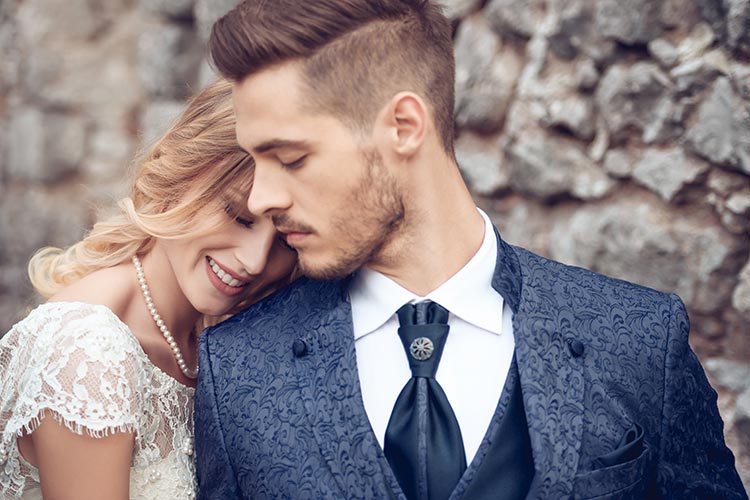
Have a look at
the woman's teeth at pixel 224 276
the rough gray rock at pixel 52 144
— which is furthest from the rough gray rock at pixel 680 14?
the rough gray rock at pixel 52 144

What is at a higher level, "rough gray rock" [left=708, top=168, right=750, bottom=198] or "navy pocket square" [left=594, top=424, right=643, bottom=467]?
"rough gray rock" [left=708, top=168, right=750, bottom=198]

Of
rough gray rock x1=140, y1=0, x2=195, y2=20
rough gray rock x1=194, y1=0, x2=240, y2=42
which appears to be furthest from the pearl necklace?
rough gray rock x1=140, y1=0, x2=195, y2=20

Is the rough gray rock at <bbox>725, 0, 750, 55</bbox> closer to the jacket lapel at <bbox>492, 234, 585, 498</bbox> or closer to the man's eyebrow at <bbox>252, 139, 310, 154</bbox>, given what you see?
the jacket lapel at <bbox>492, 234, 585, 498</bbox>

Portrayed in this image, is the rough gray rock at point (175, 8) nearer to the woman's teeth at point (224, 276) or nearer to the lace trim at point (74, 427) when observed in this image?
the woman's teeth at point (224, 276)

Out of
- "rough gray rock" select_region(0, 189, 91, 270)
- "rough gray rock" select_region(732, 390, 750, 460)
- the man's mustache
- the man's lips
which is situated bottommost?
"rough gray rock" select_region(0, 189, 91, 270)

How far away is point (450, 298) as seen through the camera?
6.09 feet

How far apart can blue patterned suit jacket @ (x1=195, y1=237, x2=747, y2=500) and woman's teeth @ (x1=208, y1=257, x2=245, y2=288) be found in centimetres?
17

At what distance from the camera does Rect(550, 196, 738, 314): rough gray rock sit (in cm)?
228

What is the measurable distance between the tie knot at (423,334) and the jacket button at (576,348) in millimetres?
241

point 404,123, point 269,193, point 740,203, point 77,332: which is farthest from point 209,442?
point 740,203

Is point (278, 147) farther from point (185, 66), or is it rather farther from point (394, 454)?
point (185, 66)

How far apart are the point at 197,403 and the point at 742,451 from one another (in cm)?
131

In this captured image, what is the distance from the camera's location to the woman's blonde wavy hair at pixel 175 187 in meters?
2.12

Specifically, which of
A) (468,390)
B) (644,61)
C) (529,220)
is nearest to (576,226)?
(529,220)
